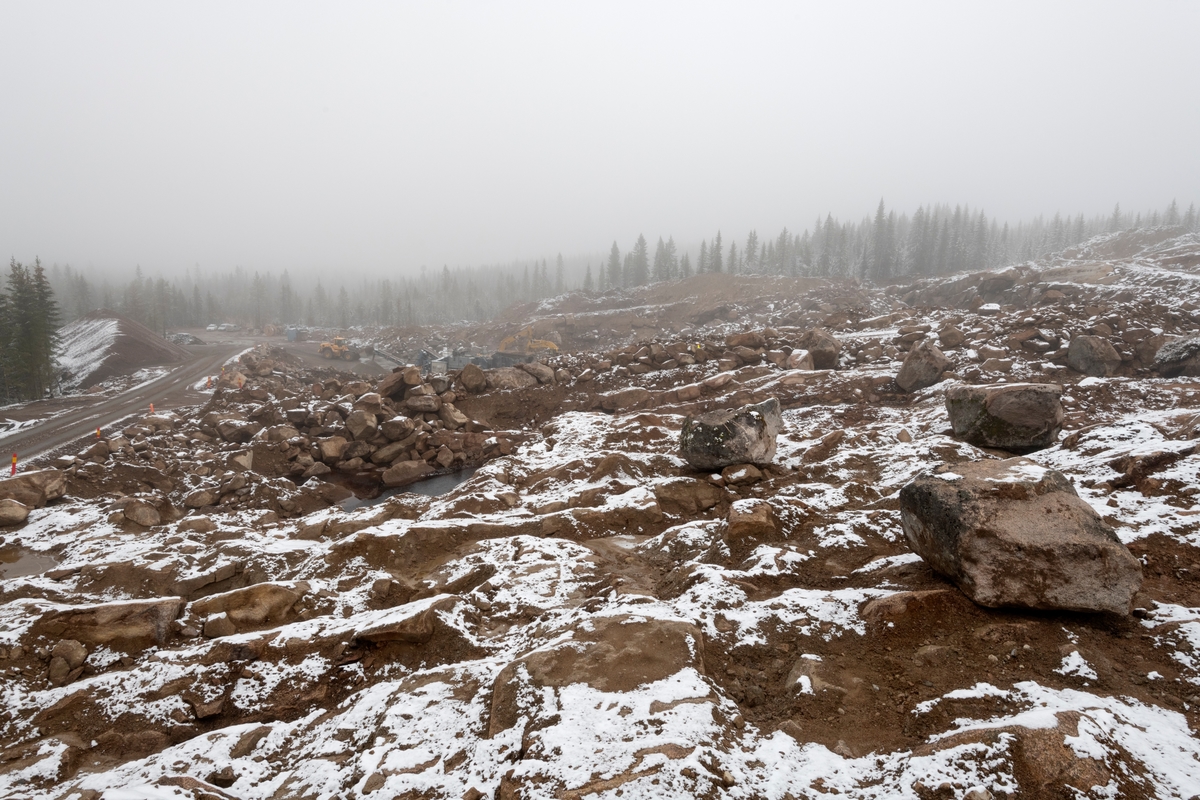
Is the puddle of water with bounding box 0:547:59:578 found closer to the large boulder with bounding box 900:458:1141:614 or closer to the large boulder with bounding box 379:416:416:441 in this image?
the large boulder with bounding box 379:416:416:441

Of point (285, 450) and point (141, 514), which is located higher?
point (141, 514)

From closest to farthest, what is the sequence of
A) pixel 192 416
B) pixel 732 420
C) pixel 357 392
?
pixel 732 420, pixel 192 416, pixel 357 392

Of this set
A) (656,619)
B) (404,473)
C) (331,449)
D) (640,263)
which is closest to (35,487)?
(331,449)

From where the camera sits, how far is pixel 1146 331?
23.5m

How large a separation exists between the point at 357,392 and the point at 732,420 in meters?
24.9

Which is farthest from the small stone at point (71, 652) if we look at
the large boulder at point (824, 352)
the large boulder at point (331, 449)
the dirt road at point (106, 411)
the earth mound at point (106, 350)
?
the earth mound at point (106, 350)

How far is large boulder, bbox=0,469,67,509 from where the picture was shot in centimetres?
1627

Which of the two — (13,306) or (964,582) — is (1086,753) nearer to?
(964,582)

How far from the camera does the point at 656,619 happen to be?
8062 mm

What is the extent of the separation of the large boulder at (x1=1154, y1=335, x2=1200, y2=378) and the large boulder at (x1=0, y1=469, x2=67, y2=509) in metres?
44.1

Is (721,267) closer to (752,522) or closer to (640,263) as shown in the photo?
(640,263)

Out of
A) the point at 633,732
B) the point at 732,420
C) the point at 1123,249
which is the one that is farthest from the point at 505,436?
the point at 1123,249

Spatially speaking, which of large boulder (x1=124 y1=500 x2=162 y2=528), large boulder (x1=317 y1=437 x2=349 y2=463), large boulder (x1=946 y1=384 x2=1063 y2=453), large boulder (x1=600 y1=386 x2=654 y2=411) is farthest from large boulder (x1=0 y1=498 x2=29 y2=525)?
large boulder (x1=946 y1=384 x2=1063 y2=453)

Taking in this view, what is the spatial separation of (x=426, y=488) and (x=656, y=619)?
17351 millimetres
